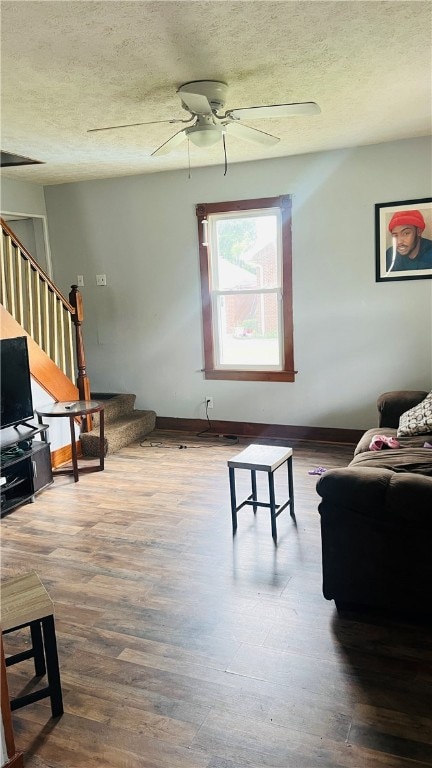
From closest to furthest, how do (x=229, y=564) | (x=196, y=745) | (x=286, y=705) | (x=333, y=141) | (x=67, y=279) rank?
(x=196, y=745), (x=286, y=705), (x=229, y=564), (x=333, y=141), (x=67, y=279)

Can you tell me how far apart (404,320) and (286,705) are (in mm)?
3615

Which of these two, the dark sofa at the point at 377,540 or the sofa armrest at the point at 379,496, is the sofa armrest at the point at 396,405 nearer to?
the dark sofa at the point at 377,540

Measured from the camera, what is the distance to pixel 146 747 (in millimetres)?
1914

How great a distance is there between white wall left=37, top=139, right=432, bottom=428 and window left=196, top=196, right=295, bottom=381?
10 centimetres

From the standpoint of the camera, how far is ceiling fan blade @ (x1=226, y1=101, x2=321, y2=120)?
2.81m

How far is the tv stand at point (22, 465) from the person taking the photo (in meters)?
3.99

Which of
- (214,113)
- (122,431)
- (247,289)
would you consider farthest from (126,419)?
(214,113)

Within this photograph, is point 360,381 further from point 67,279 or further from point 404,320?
point 67,279

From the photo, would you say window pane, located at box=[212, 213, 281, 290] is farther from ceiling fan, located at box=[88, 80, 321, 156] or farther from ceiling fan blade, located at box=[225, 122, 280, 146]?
ceiling fan, located at box=[88, 80, 321, 156]

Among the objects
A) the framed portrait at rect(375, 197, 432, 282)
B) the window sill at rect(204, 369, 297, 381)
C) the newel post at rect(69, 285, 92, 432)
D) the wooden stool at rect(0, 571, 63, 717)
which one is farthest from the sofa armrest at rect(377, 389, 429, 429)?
the wooden stool at rect(0, 571, 63, 717)

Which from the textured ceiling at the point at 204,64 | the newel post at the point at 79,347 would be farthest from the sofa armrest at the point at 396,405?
the newel post at the point at 79,347

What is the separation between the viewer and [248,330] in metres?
5.61

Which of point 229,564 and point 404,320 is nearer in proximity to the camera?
point 229,564

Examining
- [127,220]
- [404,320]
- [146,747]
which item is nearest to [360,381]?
[404,320]
